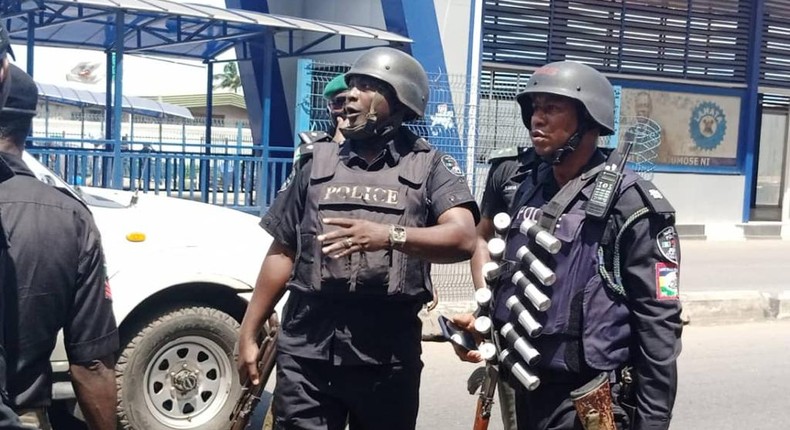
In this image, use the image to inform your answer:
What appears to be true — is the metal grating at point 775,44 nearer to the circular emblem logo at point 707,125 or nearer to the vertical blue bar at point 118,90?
the circular emblem logo at point 707,125

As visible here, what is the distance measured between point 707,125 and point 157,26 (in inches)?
389

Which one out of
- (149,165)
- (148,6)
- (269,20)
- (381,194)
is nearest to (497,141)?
(269,20)

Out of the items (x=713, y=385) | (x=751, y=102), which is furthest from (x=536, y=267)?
(x=751, y=102)

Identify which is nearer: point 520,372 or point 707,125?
point 520,372

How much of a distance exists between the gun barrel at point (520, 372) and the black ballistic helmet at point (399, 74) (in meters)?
0.85

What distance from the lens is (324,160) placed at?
10.2ft

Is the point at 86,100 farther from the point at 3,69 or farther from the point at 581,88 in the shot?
the point at 3,69

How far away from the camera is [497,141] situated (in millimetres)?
10336

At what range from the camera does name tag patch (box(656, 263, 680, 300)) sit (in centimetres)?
277

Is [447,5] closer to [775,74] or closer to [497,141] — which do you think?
[497,141]

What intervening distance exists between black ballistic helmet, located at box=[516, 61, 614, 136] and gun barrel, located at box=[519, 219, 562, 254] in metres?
0.39

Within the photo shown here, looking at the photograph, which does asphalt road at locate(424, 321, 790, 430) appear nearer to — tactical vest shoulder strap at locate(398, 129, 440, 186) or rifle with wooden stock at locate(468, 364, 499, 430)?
rifle with wooden stock at locate(468, 364, 499, 430)

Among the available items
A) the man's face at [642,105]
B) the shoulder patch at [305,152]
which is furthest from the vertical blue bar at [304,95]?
the man's face at [642,105]

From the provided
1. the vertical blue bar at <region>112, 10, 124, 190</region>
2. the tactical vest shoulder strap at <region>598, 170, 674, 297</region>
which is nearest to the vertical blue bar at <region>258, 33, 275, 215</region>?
the vertical blue bar at <region>112, 10, 124, 190</region>
